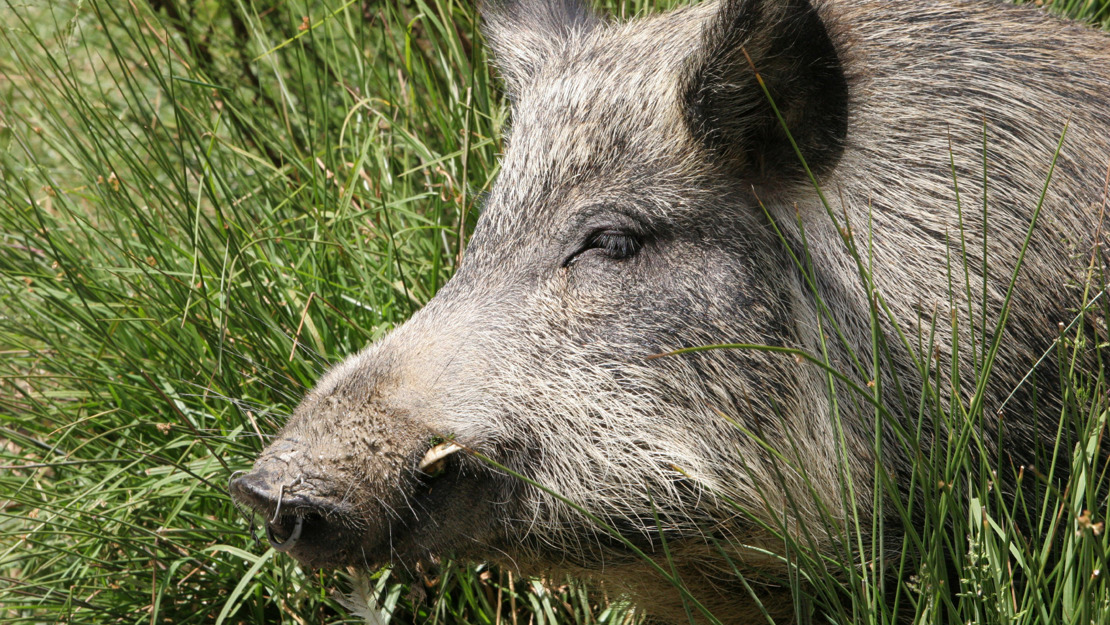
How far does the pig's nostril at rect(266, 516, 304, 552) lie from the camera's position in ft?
7.52

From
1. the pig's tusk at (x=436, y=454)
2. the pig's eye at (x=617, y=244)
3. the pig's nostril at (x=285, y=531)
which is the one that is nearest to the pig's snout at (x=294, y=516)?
the pig's nostril at (x=285, y=531)

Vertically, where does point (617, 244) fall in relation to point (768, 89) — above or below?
below

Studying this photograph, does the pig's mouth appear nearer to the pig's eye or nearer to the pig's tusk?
the pig's tusk

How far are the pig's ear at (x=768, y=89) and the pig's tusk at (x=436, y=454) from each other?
3.26 feet

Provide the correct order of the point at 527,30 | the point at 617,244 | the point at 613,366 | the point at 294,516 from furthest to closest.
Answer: the point at 527,30 < the point at 617,244 < the point at 613,366 < the point at 294,516

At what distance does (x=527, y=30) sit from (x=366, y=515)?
1823 millimetres

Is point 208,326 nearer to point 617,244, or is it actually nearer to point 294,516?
point 294,516

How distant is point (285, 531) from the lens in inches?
91.5

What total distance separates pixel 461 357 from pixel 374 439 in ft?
1.00

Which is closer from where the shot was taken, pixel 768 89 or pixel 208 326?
pixel 768 89

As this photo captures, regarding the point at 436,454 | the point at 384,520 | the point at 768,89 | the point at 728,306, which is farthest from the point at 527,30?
the point at 384,520

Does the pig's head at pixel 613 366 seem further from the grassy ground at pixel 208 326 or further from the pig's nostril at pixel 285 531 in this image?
the grassy ground at pixel 208 326

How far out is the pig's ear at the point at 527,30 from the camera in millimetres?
3342

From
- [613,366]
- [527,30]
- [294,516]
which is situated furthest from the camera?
[527,30]
